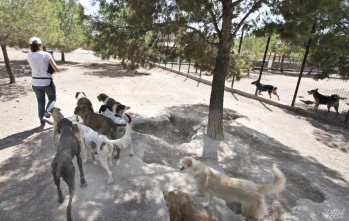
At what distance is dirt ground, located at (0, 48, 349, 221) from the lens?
155 inches

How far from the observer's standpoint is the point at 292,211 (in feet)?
Result: 13.9

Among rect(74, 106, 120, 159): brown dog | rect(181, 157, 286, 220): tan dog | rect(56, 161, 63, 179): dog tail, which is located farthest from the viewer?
rect(74, 106, 120, 159): brown dog

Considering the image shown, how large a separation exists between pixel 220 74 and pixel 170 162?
250cm

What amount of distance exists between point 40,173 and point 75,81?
33.1 ft

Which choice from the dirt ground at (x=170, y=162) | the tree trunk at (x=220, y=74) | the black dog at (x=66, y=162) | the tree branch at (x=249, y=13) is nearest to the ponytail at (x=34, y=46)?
A: the dirt ground at (x=170, y=162)

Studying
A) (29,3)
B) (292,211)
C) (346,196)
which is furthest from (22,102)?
(346,196)

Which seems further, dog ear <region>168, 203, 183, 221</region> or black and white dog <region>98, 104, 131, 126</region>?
black and white dog <region>98, 104, 131, 126</region>

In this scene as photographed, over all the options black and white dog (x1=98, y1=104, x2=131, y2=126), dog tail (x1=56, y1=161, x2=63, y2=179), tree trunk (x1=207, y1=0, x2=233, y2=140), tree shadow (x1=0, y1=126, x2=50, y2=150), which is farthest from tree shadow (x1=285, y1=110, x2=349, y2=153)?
tree shadow (x1=0, y1=126, x2=50, y2=150)

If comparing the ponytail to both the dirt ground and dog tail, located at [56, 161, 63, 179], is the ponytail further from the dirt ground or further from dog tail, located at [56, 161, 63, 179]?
dog tail, located at [56, 161, 63, 179]

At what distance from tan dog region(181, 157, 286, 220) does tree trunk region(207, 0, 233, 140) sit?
2.94m

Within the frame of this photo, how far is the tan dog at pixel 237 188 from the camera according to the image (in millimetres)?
3500

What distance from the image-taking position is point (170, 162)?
5.45m

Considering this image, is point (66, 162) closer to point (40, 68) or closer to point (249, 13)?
point (40, 68)

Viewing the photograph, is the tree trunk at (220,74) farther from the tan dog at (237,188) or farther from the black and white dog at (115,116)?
the tan dog at (237,188)
